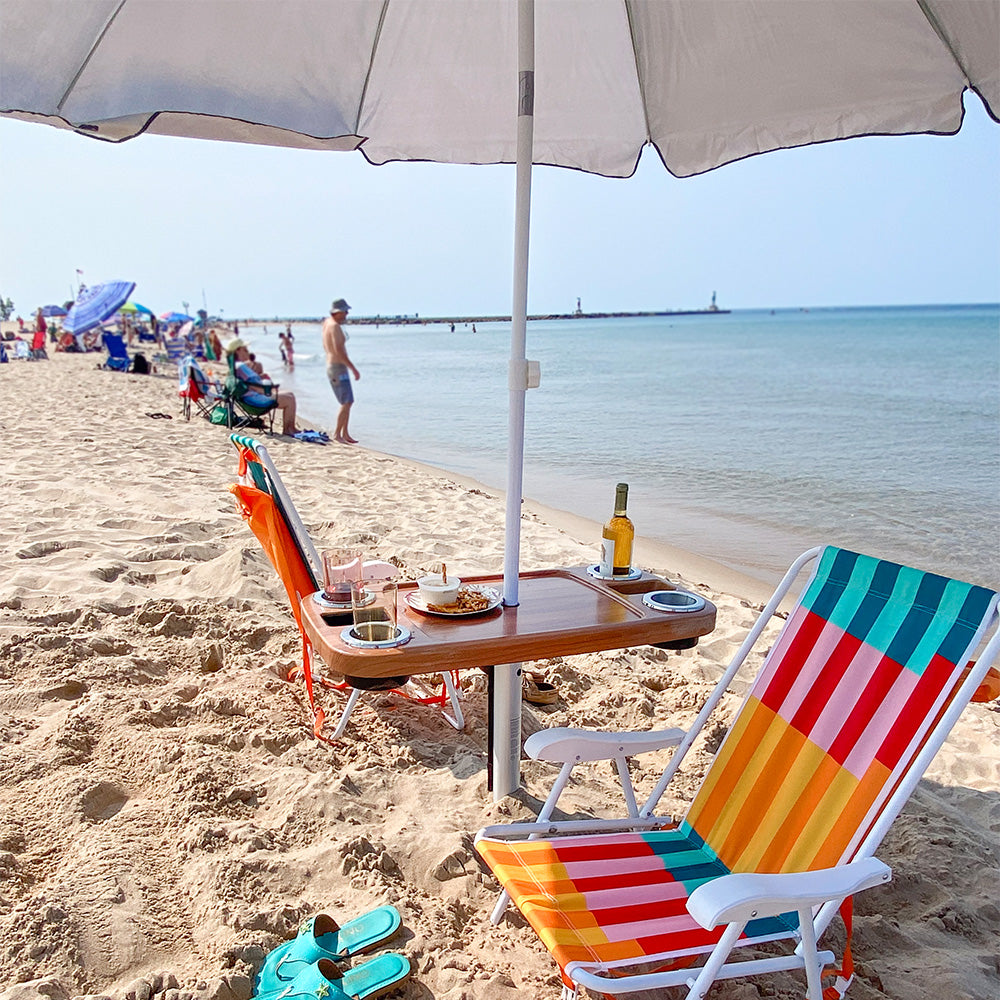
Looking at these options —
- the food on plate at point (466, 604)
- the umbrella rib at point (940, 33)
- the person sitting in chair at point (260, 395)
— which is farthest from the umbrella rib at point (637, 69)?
the person sitting in chair at point (260, 395)

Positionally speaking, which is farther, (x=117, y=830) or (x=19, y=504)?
(x=19, y=504)

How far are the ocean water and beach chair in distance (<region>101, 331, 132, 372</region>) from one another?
12.8ft

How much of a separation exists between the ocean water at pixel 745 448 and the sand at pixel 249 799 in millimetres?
3164

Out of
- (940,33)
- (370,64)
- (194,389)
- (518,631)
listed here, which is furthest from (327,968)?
(194,389)

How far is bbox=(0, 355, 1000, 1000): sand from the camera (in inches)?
76.2

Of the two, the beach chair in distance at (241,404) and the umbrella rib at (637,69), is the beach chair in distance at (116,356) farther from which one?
the umbrella rib at (637,69)

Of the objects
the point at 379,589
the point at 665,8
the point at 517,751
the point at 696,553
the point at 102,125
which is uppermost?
the point at 665,8

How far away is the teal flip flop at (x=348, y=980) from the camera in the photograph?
169 cm

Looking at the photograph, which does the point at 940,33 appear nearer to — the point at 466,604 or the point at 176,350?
the point at 466,604

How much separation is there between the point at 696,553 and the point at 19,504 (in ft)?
15.7

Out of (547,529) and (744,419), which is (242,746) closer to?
(547,529)

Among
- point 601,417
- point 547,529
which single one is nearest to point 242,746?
point 547,529

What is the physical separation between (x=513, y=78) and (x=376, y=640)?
191 centimetres

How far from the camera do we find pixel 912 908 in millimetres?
2219
